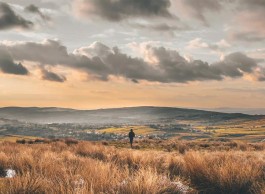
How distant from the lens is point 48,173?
1000 cm

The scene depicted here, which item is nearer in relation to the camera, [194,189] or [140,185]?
[140,185]

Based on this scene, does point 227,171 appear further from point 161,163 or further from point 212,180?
point 161,163

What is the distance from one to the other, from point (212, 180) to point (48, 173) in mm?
3721

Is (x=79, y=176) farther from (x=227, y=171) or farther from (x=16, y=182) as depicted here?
(x=227, y=171)

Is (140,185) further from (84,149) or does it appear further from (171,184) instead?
(84,149)

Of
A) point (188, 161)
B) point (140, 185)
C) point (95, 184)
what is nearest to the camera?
point (140, 185)

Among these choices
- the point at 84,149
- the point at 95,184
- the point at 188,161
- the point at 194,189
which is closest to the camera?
the point at 95,184

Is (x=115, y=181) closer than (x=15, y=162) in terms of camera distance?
Yes

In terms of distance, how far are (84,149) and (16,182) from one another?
1302 centimetres

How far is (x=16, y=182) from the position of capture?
7.66m

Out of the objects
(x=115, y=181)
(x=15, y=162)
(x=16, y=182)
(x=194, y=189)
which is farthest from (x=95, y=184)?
(x=15, y=162)

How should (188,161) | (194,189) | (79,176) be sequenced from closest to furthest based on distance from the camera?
(194,189) < (79,176) < (188,161)

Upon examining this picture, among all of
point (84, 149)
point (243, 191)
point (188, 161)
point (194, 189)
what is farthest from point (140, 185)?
point (84, 149)

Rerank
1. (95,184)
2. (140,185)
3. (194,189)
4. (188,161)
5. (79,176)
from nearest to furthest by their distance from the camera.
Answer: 1. (140,185)
2. (95,184)
3. (194,189)
4. (79,176)
5. (188,161)
